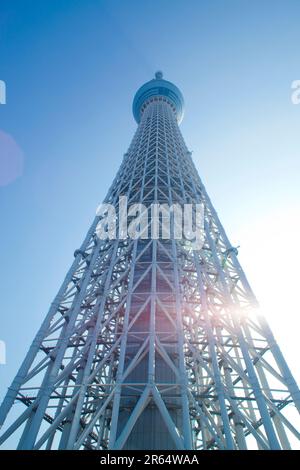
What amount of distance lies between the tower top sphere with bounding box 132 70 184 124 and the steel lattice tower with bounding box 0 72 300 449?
25879 millimetres

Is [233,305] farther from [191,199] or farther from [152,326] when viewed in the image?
[191,199]

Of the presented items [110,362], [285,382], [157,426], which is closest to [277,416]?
[285,382]

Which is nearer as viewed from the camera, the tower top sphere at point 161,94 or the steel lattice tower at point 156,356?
the steel lattice tower at point 156,356

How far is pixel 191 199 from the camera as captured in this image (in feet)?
76.3

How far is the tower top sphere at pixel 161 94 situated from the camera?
4775 centimetres

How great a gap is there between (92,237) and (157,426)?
12.2 meters
